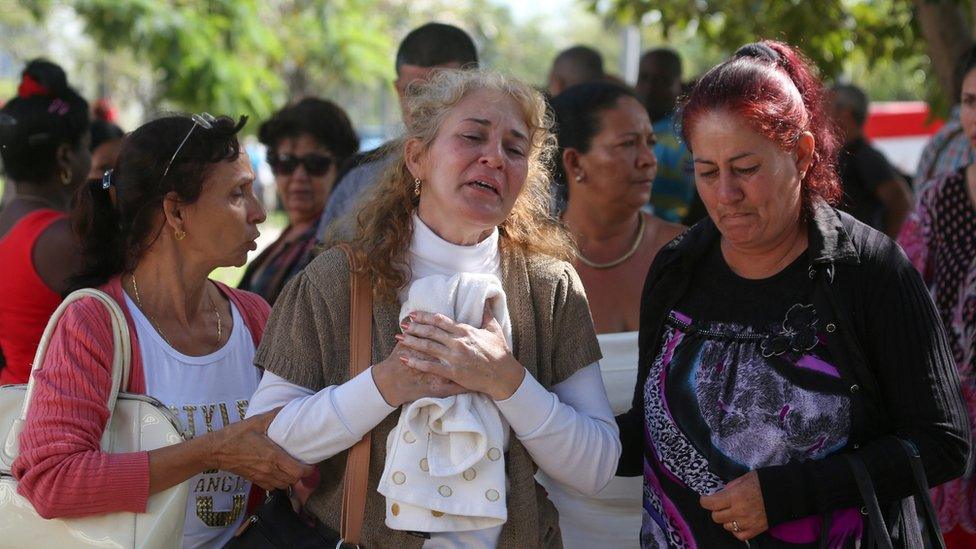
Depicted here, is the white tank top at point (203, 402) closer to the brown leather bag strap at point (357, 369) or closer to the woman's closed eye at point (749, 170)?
the brown leather bag strap at point (357, 369)

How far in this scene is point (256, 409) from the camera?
272 centimetres

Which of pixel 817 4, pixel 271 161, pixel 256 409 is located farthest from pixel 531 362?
pixel 817 4

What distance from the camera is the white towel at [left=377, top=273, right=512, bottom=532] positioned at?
2.52m

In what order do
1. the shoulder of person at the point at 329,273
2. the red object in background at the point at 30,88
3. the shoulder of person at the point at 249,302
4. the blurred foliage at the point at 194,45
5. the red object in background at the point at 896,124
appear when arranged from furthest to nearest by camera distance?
the red object in background at the point at 896,124, the blurred foliage at the point at 194,45, the red object in background at the point at 30,88, the shoulder of person at the point at 249,302, the shoulder of person at the point at 329,273

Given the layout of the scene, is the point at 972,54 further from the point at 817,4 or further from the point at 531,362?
the point at 817,4

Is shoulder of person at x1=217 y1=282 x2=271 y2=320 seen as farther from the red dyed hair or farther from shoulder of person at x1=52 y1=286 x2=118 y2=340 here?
the red dyed hair

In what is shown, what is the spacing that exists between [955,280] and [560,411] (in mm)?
1896

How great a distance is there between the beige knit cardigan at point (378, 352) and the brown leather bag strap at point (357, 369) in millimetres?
20

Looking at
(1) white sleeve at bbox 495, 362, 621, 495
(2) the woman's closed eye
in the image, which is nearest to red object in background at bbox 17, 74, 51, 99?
(1) white sleeve at bbox 495, 362, 621, 495

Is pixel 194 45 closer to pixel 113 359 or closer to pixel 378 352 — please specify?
pixel 113 359

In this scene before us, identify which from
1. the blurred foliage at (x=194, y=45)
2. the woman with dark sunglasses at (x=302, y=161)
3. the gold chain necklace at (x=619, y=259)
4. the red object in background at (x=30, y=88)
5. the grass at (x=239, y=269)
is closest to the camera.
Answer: the gold chain necklace at (x=619, y=259)

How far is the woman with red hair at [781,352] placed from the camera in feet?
8.38

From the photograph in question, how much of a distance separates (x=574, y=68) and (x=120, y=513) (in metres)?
5.30

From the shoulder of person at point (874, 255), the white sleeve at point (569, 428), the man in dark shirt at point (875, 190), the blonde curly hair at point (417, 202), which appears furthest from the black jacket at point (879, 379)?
the man in dark shirt at point (875, 190)
